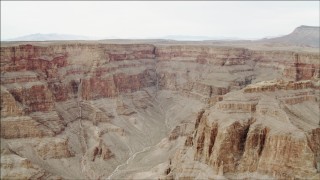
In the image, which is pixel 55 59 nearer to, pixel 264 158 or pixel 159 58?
pixel 159 58

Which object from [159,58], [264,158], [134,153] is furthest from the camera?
[159,58]

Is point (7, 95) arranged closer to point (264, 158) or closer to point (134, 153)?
point (134, 153)

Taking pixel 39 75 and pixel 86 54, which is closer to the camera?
pixel 39 75

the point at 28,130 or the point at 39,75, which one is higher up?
the point at 39,75

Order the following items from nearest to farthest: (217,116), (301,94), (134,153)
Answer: (217,116) → (301,94) → (134,153)

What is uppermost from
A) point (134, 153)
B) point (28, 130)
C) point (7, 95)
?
point (7, 95)

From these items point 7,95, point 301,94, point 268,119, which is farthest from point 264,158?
point 7,95
